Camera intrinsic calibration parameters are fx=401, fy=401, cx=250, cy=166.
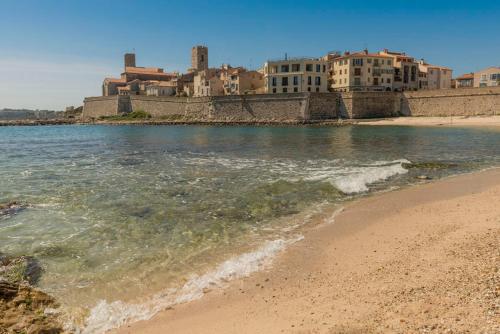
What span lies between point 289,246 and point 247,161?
633 inches

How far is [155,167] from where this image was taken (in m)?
22.7

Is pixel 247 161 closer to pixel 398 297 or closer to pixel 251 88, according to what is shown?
pixel 398 297

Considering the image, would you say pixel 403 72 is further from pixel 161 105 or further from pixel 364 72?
pixel 161 105

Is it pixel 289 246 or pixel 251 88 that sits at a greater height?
pixel 251 88

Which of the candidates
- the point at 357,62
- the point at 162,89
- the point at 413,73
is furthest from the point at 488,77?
the point at 162,89

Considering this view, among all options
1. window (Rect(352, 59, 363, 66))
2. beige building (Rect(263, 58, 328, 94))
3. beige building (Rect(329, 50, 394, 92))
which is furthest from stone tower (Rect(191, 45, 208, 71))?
window (Rect(352, 59, 363, 66))

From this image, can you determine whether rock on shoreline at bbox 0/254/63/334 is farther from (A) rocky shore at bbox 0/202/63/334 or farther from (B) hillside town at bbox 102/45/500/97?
(B) hillside town at bbox 102/45/500/97

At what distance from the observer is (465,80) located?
8475 centimetres

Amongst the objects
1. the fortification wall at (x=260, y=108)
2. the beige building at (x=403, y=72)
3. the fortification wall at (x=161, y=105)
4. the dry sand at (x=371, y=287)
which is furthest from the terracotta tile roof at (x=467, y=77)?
the dry sand at (x=371, y=287)

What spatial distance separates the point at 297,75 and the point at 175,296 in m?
64.8

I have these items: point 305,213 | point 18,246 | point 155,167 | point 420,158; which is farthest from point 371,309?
point 420,158

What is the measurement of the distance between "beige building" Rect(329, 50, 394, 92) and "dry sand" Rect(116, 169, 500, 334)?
62.0 meters

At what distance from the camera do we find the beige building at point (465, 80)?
3294 inches

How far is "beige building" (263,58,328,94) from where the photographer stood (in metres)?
68.1
